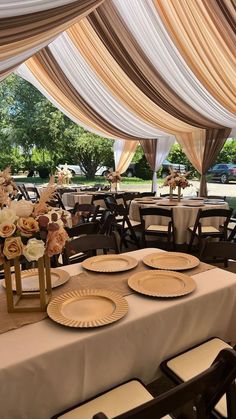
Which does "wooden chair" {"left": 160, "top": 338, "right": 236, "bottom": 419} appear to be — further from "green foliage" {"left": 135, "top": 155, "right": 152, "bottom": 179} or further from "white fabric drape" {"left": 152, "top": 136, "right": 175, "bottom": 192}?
"green foliage" {"left": 135, "top": 155, "right": 152, "bottom": 179}

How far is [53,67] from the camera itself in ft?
18.5

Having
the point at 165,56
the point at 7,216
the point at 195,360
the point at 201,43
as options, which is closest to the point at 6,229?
the point at 7,216

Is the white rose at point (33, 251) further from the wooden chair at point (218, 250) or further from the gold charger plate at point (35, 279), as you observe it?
the wooden chair at point (218, 250)

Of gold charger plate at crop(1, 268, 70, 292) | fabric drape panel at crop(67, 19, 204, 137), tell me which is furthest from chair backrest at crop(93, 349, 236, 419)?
fabric drape panel at crop(67, 19, 204, 137)

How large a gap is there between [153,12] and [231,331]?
11.8 feet

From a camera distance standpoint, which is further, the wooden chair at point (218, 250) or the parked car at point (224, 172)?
the parked car at point (224, 172)

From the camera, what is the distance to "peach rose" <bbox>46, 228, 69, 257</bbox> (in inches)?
52.5

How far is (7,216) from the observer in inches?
49.1

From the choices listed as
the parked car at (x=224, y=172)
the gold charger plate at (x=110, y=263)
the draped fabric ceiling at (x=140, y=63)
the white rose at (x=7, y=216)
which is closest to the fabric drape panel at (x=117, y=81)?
the draped fabric ceiling at (x=140, y=63)

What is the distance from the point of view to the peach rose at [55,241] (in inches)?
52.5

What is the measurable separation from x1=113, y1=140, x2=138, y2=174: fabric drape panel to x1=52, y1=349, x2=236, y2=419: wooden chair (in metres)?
8.46

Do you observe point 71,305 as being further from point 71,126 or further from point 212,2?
point 71,126

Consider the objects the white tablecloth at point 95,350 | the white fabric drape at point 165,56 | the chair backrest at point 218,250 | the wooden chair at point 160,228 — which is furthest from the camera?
the wooden chair at point 160,228

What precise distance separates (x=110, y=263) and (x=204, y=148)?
559 cm
